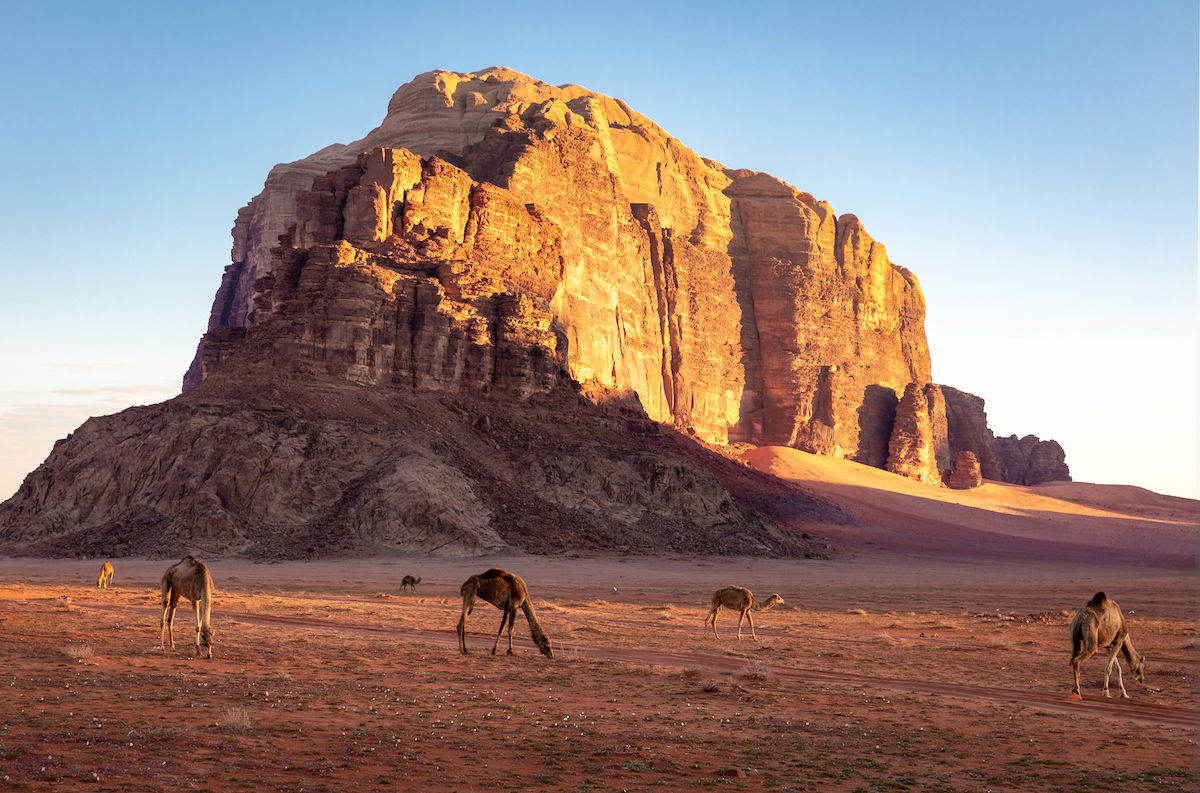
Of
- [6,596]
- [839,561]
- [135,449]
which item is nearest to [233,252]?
[135,449]

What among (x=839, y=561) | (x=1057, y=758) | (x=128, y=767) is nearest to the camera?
(x=128, y=767)

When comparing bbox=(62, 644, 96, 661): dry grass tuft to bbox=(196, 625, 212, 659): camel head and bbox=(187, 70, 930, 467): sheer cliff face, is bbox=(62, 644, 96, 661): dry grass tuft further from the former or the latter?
bbox=(187, 70, 930, 467): sheer cliff face

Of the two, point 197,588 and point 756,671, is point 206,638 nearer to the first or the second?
point 197,588

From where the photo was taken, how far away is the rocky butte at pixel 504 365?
229 feet

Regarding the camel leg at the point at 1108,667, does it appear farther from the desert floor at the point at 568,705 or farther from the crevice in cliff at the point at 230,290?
the crevice in cliff at the point at 230,290

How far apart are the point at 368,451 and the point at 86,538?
58.5 ft

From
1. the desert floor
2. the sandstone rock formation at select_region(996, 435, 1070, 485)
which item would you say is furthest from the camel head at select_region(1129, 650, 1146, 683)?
the sandstone rock formation at select_region(996, 435, 1070, 485)

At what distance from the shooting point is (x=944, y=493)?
147 m

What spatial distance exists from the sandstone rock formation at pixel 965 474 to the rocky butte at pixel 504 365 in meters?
0.91

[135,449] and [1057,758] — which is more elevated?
[135,449]

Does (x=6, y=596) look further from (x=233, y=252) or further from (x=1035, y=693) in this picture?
(x=233, y=252)

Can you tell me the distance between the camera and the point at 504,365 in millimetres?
90688

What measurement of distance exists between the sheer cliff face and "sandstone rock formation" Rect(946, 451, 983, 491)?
13.7 metres

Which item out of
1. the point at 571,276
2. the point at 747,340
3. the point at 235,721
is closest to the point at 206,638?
the point at 235,721
